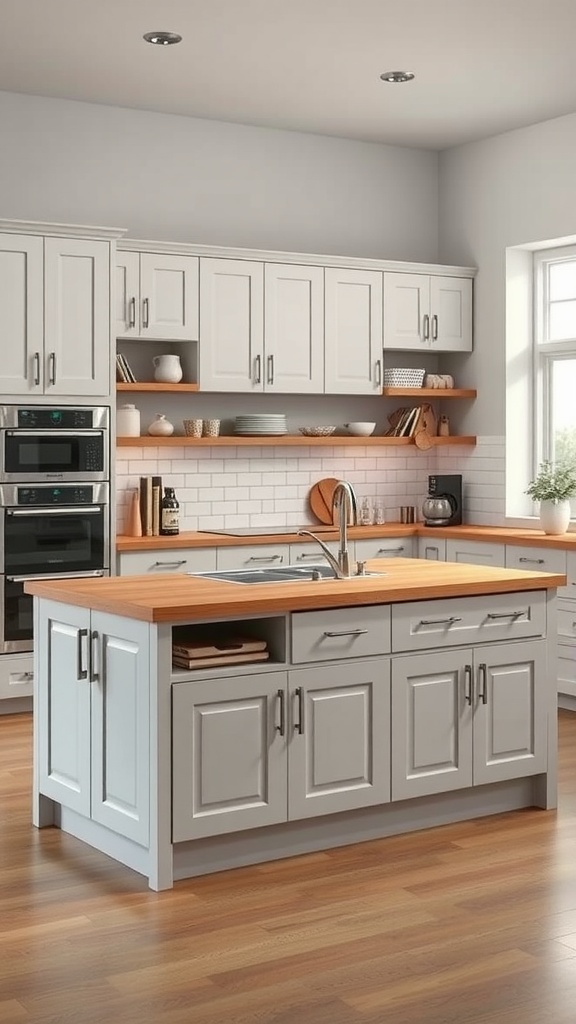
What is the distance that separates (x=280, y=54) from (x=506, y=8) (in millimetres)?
1178

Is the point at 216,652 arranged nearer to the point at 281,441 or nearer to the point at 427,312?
the point at 281,441


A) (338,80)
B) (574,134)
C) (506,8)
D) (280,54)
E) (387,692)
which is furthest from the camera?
(574,134)

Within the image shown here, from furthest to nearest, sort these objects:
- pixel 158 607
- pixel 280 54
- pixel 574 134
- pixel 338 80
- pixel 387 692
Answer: pixel 574 134, pixel 338 80, pixel 280 54, pixel 387 692, pixel 158 607

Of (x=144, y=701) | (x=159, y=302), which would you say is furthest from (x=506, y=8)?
(x=144, y=701)

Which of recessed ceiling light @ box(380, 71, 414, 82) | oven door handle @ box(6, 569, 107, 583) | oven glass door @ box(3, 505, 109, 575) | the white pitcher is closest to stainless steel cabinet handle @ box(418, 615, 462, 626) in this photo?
oven door handle @ box(6, 569, 107, 583)

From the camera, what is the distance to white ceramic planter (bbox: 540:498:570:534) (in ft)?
23.5

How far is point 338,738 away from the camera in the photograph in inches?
170

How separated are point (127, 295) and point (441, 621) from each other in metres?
3.09

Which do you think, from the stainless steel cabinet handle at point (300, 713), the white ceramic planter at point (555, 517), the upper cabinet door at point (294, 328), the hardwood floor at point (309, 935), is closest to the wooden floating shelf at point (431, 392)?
the upper cabinet door at point (294, 328)

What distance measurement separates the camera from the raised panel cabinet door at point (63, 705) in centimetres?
432

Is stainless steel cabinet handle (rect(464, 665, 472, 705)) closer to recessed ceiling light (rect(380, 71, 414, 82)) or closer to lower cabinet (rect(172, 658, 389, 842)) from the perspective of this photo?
lower cabinet (rect(172, 658, 389, 842))

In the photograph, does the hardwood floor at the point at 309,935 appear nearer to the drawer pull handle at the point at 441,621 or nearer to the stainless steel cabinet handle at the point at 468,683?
the stainless steel cabinet handle at the point at 468,683

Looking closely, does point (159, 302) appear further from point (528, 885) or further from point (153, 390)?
point (528, 885)

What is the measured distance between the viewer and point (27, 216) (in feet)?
22.7
